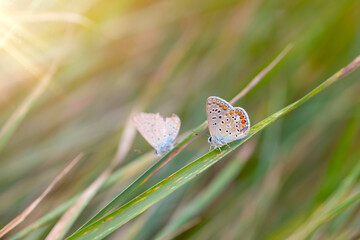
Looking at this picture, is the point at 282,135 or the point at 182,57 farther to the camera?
the point at 182,57

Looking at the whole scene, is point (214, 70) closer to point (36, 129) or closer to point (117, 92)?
point (117, 92)

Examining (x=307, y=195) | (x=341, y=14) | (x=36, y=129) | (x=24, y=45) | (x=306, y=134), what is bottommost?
(x=307, y=195)

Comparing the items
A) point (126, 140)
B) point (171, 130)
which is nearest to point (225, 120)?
point (171, 130)

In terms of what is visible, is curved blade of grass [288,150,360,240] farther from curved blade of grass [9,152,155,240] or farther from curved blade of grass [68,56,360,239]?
curved blade of grass [9,152,155,240]

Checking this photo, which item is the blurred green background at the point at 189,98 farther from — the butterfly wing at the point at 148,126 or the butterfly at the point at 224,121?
the butterfly at the point at 224,121

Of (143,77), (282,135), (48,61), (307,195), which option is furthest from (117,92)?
(307,195)

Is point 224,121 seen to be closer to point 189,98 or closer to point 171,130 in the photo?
point 171,130

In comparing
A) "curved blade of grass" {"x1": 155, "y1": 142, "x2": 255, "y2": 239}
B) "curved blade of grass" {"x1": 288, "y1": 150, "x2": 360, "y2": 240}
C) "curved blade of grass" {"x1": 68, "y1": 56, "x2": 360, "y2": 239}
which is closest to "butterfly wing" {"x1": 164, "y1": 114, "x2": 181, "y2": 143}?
"curved blade of grass" {"x1": 155, "y1": 142, "x2": 255, "y2": 239}
